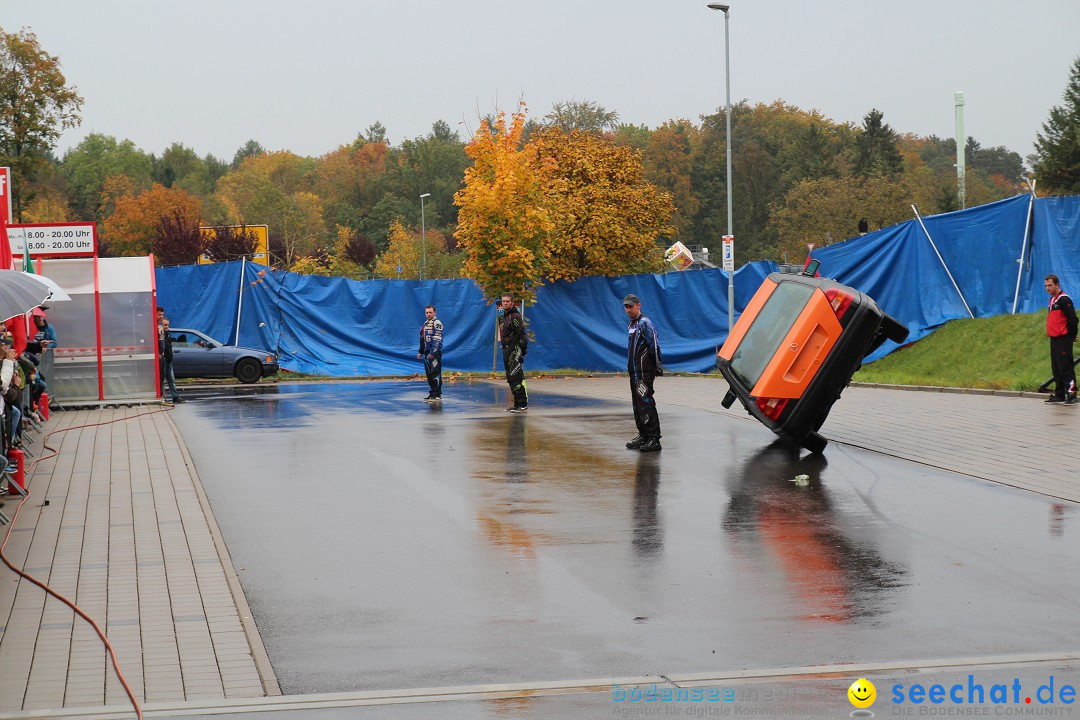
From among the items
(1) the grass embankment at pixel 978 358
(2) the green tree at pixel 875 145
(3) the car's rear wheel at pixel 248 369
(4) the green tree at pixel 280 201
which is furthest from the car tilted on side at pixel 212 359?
(2) the green tree at pixel 875 145

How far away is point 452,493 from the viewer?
423 inches

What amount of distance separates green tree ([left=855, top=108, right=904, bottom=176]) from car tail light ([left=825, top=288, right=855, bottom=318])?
225 ft

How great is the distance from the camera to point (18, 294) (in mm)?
9398

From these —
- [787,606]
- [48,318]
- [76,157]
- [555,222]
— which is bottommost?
[787,606]

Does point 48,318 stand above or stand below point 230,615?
above

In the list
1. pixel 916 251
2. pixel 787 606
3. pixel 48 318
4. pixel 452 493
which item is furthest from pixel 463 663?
pixel 916 251

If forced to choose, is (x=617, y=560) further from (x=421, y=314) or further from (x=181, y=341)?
(x=421, y=314)

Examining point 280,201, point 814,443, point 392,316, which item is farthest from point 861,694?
point 280,201

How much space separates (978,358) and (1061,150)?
29295 mm

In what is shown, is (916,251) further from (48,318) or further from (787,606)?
(787,606)

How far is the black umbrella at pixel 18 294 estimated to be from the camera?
9.03m

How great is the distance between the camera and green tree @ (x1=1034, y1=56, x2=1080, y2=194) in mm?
46750

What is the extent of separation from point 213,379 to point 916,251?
1618 cm

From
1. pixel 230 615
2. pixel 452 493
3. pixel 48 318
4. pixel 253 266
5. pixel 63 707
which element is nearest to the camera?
pixel 63 707
